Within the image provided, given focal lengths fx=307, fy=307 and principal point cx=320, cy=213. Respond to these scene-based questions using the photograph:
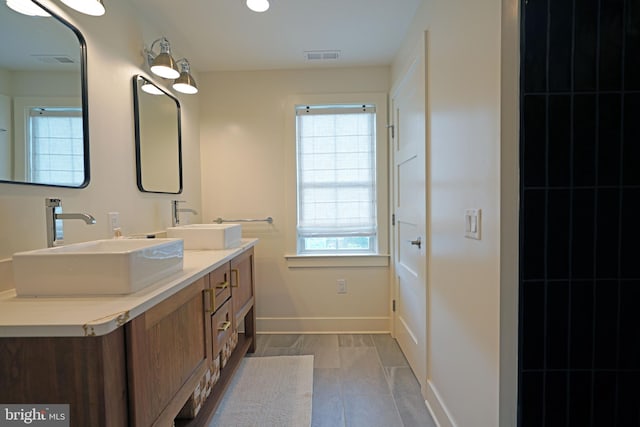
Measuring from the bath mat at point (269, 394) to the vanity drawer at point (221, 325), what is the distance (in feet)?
1.37

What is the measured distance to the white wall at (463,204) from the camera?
1073 mm

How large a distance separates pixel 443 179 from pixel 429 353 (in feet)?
3.25

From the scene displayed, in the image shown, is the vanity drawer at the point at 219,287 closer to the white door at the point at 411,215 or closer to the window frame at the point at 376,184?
the window frame at the point at 376,184

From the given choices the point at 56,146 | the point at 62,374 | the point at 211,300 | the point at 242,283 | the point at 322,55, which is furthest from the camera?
the point at 322,55

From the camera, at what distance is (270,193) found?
105 inches

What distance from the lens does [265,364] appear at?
7.16ft

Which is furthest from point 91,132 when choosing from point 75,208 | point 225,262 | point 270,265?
point 270,265

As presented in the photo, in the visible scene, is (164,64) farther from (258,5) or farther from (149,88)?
(258,5)

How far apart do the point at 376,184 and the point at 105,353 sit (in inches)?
86.7

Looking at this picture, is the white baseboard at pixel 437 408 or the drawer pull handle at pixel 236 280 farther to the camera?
the drawer pull handle at pixel 236 280

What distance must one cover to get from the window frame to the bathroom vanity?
1.44 meters

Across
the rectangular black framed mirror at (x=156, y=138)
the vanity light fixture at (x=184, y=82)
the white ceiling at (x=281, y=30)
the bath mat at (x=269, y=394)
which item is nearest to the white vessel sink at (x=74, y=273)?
the rectangular black framed mirror at (x=156, y=138)

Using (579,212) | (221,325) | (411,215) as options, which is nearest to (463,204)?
(579,212)

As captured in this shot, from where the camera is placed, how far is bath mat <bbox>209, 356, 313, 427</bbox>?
163cm
